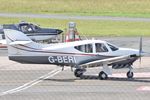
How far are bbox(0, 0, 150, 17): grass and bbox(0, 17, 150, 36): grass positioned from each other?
33.2 feet

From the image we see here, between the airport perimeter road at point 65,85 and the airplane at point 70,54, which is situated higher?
the airplane at point 70,54

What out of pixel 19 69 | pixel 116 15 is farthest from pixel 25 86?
pixel 116 15

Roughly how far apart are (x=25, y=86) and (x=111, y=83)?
3543 mm

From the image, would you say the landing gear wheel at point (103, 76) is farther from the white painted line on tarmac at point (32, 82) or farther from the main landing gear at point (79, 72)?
the white painted line on tarmac at point (32, 82)

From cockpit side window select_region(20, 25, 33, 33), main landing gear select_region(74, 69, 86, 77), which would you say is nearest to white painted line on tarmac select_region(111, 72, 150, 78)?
main landing gear select_region(74, 69, 86, 77)

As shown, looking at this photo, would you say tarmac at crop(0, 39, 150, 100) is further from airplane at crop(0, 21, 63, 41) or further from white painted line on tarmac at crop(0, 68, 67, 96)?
airplane at crop(0, 21, 63, 41)

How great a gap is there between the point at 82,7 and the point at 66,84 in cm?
5643

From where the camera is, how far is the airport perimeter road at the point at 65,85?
21.2 metres

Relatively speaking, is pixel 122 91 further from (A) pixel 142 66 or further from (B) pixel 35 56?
(A) pixel 142 66

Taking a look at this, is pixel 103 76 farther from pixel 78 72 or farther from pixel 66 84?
pixel 66 84

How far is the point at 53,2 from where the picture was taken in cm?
8462

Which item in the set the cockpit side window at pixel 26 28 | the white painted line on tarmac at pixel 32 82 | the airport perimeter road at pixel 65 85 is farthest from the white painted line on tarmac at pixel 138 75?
the cockpit side window at pixel 26 28

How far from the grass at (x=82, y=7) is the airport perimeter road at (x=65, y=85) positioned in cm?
4286

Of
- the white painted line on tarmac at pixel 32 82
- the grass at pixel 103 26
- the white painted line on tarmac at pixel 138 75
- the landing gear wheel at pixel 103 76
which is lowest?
the white painted line on tarmac at pixel 138 75
